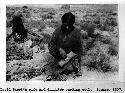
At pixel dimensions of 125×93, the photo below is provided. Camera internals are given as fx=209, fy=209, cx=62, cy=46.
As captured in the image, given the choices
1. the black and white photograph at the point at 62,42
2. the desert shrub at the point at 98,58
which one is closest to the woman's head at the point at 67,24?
the black and white photograph at the point at 62,42

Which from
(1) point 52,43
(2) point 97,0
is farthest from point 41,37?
(2) point 97,0

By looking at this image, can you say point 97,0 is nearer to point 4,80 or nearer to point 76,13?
point 76,13

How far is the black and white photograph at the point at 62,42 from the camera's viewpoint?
88 cm

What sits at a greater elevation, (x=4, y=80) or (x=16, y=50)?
(x=16, y=50)

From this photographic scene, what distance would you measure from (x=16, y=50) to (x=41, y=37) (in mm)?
121

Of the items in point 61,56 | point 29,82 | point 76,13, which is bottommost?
point 29,82

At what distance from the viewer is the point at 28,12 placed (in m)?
0.90

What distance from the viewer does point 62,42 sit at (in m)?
0.88

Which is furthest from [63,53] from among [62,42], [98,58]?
[98,58]

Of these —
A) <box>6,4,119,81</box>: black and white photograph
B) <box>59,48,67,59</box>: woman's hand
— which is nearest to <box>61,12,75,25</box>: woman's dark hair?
<box>6,4,119,81</box>: black and white photograph

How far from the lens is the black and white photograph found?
0.88 meters

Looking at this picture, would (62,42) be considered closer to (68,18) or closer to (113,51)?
(68,18)

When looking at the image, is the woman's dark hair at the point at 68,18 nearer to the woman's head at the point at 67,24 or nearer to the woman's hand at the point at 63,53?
the woman's head at the point at 67,24

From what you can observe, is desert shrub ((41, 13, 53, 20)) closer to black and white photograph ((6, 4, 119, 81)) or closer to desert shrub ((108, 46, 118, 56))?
black and white photograph ((6, 4, 119, 81))
